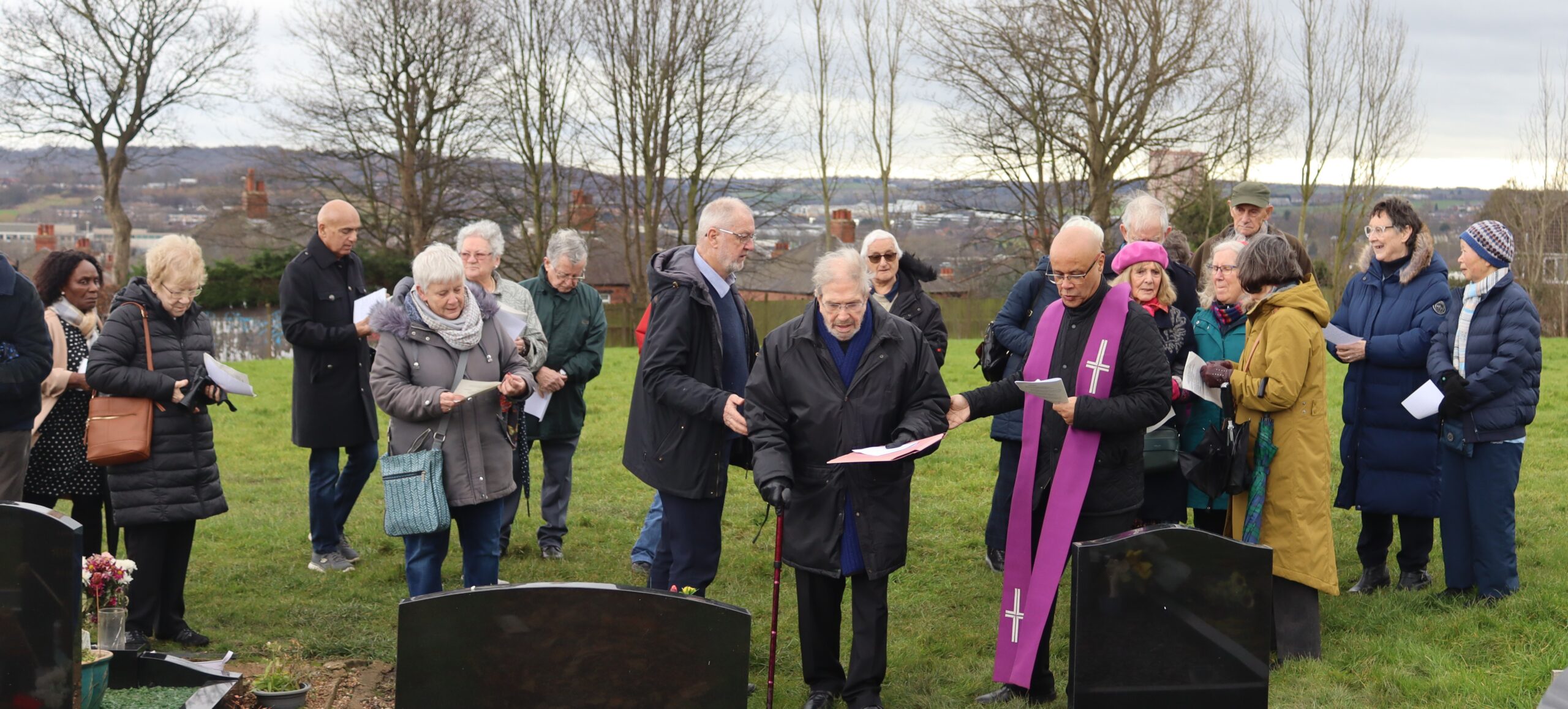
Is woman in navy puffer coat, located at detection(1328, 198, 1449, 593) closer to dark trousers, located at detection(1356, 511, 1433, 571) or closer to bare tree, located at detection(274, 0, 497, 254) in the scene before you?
dark trousers, located at detection(1356, 511, 1433, 571)

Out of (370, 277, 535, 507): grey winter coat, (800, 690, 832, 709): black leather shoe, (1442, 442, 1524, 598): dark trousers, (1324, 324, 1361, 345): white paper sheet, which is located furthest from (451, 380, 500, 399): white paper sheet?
(1442, 442, 1524, 598): dark trousers

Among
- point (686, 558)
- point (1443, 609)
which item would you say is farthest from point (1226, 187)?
point (686, 558)

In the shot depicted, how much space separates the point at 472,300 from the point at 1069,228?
270 cm

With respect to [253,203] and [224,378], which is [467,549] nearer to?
[224,378]

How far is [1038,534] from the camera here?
17.4 feet

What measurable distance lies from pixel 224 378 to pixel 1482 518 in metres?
6.33

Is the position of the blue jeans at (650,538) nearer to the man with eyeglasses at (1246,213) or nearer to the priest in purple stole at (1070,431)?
the priest in purple stole at (1070,431)

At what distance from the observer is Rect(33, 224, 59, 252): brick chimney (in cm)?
4188

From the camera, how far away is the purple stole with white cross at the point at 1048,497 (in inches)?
198

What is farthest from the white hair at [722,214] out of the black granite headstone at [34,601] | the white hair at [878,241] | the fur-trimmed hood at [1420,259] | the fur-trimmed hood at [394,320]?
the fur-trimmed hood at [1420,259]

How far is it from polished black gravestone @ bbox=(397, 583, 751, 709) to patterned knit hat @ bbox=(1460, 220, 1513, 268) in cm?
456

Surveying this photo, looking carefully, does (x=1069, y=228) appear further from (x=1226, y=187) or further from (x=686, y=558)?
(x=1226, y=187)

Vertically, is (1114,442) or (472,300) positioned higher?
(472,300)

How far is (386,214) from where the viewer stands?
33969mm
